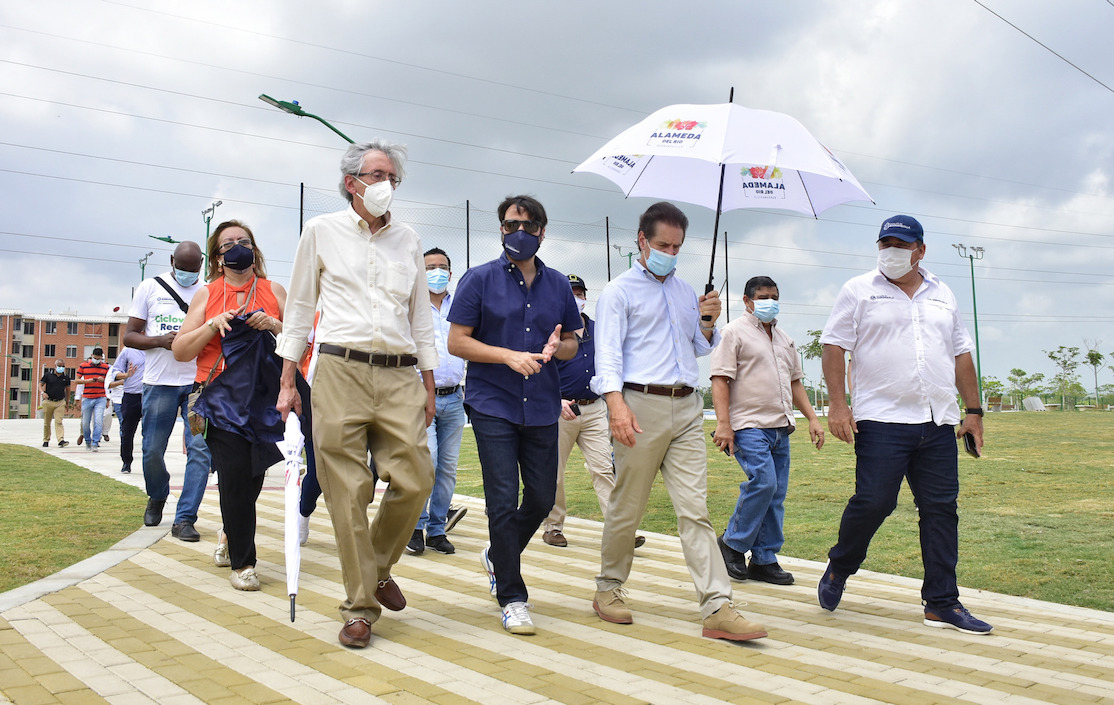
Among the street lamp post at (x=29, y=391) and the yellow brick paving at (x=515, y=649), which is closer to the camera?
the yellow brick paving at (x=515, y=649)

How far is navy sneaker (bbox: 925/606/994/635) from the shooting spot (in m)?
4.75

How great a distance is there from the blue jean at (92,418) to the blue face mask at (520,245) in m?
14.9

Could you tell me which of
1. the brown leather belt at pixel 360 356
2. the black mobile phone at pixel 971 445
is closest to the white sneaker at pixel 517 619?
the brown leather belt at pixel 360 356

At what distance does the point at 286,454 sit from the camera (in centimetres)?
477

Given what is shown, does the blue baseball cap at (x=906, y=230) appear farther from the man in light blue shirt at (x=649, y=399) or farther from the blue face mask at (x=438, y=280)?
the blue face mask at (x=438, y=280)

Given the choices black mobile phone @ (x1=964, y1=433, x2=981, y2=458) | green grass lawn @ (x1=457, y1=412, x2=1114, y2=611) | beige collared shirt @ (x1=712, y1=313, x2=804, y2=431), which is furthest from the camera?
beige collared shirt @ (x1=712, y1=313, x2=804, y2=431)

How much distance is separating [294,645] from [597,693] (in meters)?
1.48

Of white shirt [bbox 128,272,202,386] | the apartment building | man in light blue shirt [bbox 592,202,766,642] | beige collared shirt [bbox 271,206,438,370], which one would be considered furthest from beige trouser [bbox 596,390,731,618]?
the apartment building

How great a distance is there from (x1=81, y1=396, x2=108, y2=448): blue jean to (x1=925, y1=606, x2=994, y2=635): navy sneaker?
16.3 meters

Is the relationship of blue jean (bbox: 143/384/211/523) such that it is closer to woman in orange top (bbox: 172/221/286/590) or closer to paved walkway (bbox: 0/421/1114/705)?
paved walkway (bbox: 0/421/1114/705)

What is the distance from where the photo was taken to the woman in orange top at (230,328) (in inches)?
220

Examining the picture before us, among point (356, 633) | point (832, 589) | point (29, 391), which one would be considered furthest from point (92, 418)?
point (29, 391)

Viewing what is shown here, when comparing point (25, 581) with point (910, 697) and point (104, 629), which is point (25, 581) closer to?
point (104, 629)

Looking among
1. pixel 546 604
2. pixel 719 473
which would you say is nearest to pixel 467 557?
pixel 546 604
